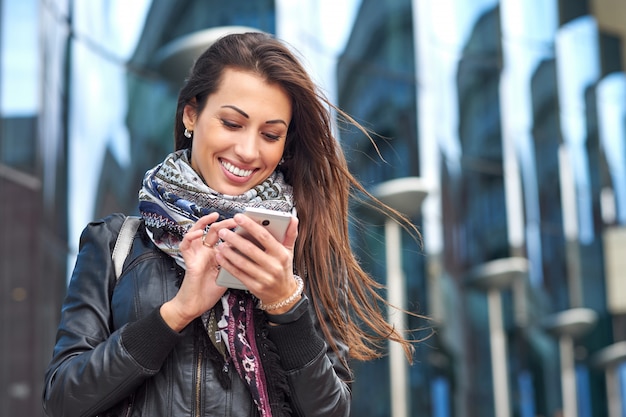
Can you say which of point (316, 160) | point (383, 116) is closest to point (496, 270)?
point (383, 116)

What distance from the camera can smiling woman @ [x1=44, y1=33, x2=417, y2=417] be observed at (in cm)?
266

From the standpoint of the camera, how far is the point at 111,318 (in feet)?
9.40

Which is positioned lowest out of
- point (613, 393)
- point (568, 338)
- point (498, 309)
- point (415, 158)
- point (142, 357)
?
point (613, 393)

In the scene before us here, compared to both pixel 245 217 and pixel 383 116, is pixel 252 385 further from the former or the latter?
pixel 383 116

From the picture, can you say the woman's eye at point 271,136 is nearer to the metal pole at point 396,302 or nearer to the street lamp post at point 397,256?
the metal pole at point 396,302

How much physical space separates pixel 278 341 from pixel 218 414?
22 centimetres

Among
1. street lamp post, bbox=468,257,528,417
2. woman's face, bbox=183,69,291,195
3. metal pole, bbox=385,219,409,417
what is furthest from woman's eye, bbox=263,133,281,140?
street lamp post, bbox=468,257,528,417

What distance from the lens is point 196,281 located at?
2684mm

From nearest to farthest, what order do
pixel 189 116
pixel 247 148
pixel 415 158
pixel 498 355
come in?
pixel 247 148, pixel 189 116, pixel 415 158, pixel 498 355

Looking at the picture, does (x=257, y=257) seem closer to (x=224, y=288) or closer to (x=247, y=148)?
(x=224, y=288)

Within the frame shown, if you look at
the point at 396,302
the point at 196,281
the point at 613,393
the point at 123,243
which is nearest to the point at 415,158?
the point at 396,302

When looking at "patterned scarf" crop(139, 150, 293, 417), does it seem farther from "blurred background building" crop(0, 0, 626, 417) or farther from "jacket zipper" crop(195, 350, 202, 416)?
"blurred background building" crop(0, 0, 626, 417)

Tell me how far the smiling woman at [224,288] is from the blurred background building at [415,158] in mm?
409

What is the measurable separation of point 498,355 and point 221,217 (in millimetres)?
14537
